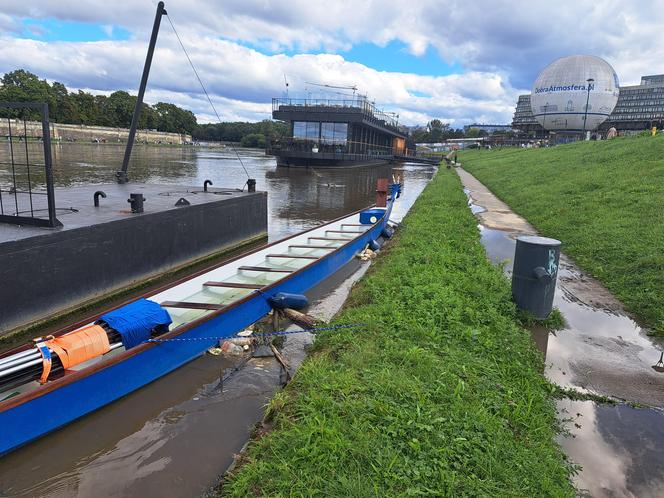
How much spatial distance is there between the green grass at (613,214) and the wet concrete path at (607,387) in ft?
1.54

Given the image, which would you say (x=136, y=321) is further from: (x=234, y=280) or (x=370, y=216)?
(x=370, y=216)

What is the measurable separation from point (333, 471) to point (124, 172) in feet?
48.9

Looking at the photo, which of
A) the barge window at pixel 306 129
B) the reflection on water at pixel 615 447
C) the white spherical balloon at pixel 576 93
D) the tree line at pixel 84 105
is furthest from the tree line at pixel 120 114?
the reflection on water at pixel 615 447

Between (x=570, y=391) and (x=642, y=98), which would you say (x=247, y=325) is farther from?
(x=642, y=98)

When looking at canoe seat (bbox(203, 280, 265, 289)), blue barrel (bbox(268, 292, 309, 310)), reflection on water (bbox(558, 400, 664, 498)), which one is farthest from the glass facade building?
reflection on water (bbox(558, 400, 664, 498))

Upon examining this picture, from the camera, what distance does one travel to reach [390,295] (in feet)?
23.7

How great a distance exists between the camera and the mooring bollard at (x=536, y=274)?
20.5 feet

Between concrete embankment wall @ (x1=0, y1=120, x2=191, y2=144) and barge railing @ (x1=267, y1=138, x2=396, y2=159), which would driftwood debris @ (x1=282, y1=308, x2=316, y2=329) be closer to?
barge railing @ (x1=267, y1=138, x2=396, y2=159)

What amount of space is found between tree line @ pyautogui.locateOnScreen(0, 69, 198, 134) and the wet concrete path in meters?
105

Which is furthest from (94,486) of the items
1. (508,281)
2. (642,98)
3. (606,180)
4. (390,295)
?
(642,98)

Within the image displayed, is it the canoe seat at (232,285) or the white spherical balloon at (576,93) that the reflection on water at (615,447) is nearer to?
the canoe seat at (232,285)

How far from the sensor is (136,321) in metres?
5.29

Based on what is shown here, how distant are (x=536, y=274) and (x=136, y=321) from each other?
545cm

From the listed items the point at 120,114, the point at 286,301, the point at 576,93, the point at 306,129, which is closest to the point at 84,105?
the point at 120,114
